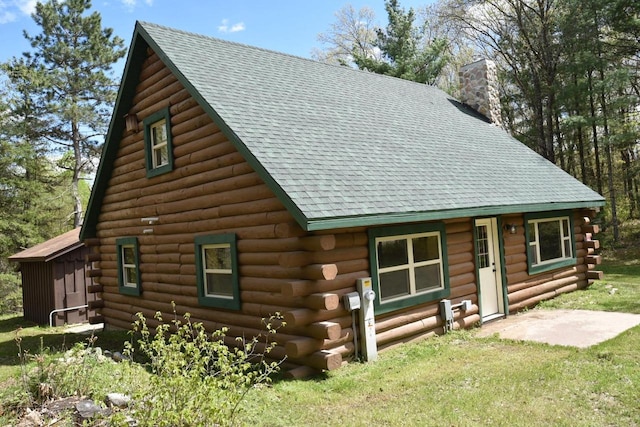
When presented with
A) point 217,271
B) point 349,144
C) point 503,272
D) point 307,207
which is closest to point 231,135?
point 307,207

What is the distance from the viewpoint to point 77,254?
15.6 meters

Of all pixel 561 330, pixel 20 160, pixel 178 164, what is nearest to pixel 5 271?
pixel 20 160

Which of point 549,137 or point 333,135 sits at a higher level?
point 549,137

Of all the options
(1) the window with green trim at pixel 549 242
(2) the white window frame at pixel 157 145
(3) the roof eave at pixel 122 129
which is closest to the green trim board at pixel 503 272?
(1) the window with green trim at pixel 549 242

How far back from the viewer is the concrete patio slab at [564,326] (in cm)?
802

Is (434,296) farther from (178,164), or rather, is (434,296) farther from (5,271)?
(5,271)

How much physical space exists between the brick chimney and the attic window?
997 cm

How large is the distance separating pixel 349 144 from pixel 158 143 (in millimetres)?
4356

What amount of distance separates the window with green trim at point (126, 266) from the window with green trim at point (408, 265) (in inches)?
252

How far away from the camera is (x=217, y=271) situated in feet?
28.9

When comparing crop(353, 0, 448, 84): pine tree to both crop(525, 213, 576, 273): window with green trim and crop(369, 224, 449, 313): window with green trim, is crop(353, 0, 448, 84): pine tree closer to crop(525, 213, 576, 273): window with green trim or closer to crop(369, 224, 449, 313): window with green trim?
crop(525, 213, 576, 273): window with green trim

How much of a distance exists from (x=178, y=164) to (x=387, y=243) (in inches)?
175

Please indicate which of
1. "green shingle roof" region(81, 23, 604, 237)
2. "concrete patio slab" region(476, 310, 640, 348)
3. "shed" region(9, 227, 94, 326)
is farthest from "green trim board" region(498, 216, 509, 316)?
"shed" region(9, 227, 94, 326)

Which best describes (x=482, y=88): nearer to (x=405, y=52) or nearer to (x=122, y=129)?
(x=122, y=129)
